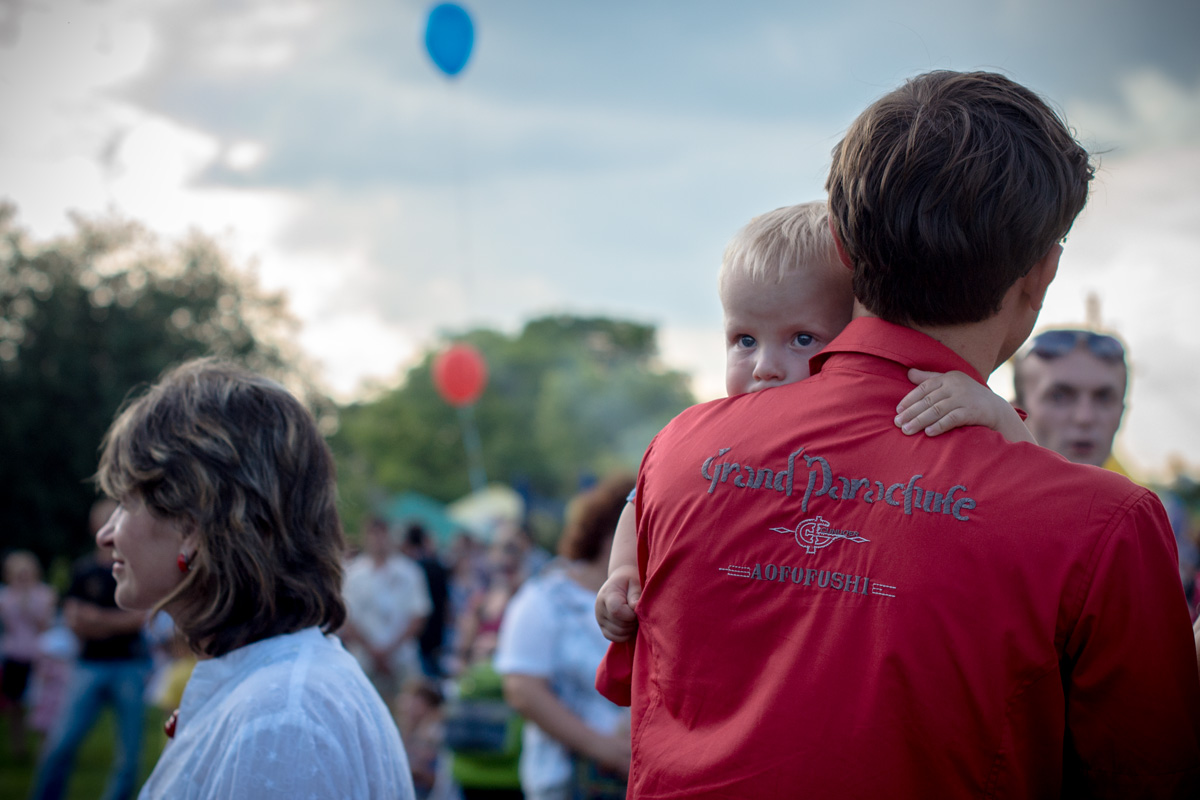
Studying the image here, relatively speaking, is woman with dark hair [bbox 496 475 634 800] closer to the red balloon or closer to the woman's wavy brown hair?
the woman's wavy brown hair

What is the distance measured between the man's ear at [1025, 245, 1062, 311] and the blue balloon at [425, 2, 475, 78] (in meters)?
9.75

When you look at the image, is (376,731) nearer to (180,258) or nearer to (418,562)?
(418,562)

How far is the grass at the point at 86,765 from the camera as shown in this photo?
838cm

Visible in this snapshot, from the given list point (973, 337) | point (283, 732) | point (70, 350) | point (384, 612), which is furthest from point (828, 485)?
point (70, 350)

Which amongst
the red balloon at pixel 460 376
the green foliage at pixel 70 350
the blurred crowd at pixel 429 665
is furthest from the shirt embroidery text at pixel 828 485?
the green foliage at pixel 70 350

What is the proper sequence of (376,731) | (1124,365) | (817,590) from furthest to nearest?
1. (1124,365)
2. (376,731)
3. (817,590)

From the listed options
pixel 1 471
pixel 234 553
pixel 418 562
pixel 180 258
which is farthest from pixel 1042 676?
pixel 180 258

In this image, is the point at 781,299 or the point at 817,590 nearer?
the point at 817,590

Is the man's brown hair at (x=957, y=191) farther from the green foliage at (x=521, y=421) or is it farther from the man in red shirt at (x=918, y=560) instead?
the green foliage at (x=521, y=421)

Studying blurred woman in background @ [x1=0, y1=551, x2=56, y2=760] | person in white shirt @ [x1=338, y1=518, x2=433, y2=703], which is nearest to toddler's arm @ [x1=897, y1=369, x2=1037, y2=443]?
person in white shirt @ [x1=338, y1=518, x2=433, y2=703]

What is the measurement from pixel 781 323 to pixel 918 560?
766 mm

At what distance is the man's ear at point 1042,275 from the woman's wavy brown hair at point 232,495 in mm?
1678

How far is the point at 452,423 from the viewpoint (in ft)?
204

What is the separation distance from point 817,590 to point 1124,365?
7.48 ft
